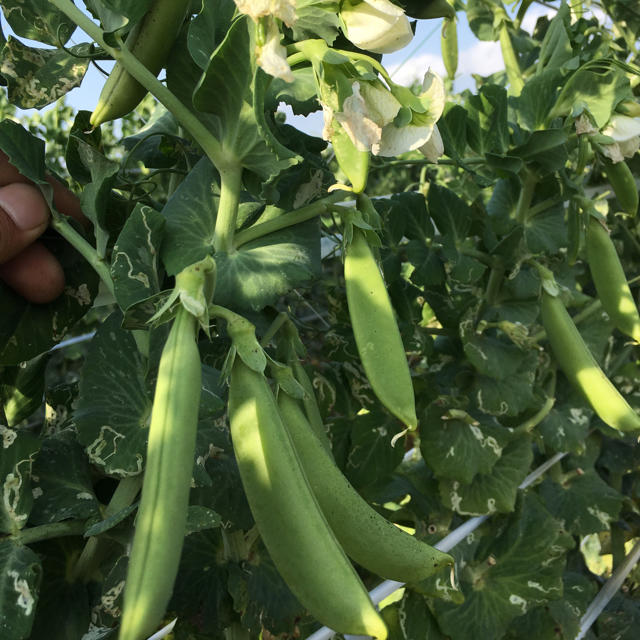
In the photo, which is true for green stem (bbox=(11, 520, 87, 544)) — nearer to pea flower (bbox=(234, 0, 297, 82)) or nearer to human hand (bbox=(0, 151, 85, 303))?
human hand (bbox=(0, 151, 85, 303))

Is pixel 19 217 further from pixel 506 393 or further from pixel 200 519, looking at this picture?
pixel 506 393

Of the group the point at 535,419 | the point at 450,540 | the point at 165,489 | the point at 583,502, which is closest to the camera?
the point at 165,489

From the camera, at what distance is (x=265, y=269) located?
64 centimetres

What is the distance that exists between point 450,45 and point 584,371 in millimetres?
620

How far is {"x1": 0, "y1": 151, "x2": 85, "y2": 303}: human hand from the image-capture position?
0.69 metres

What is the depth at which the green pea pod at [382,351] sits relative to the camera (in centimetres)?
58

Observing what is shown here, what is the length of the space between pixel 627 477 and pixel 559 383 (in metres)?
0.64

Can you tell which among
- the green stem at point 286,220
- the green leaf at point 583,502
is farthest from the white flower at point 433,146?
the green leaf at point 583,502

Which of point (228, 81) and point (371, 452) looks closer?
point (228, 81)

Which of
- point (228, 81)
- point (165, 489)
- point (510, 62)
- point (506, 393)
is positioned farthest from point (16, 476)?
point (510, 62)

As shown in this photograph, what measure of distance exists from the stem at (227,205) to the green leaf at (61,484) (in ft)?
0.91

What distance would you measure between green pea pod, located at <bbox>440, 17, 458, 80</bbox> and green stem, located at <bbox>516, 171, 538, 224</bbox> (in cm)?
26

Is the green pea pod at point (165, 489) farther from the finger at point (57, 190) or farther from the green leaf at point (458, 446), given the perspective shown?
the green leaf at point (458, 446)

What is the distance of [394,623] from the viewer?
3.75 feet
